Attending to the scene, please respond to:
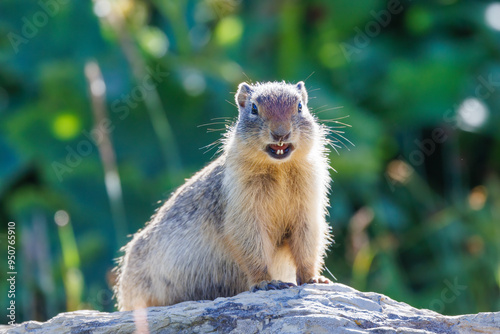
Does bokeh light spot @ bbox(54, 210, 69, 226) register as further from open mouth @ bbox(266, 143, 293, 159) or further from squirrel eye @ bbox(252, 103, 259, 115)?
open mouth @ bbox(266, 143, 293, 159)

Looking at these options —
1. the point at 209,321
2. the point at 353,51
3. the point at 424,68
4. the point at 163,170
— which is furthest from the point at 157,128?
the point at 209,321

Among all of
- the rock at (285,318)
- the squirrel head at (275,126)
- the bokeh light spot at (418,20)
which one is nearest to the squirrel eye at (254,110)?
the squirrel head at (275,126)

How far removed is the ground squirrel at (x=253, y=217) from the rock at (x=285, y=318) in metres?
0.48

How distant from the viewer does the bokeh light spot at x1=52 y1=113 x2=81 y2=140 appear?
911 cm

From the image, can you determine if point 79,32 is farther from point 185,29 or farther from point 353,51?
Result: point 353,51

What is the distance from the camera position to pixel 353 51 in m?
10.2

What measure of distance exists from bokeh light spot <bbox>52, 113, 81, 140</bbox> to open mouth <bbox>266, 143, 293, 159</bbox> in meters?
4.75

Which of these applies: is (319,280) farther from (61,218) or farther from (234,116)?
(61,218)

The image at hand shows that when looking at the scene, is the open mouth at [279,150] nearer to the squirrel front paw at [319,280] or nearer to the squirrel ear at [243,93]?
the squirrel ear at [243,93]

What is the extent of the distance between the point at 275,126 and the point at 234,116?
4164 millimetres

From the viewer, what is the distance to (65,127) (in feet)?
30.1

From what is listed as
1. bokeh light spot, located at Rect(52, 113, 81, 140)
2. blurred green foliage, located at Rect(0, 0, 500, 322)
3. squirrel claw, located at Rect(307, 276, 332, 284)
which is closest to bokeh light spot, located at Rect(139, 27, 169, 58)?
blurred green foliage, located at Rect(0, 0, 500, 322)

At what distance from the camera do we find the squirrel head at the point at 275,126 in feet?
16.8

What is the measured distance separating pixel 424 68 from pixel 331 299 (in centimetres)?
619
